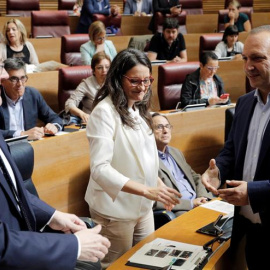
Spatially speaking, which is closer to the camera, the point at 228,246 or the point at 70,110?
the point at 228,246

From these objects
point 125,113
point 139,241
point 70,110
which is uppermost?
point 125,113

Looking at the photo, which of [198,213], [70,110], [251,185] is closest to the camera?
[251,185]

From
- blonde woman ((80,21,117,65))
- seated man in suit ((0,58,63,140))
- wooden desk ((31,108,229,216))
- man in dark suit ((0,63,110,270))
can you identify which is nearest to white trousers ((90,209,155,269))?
man in dark suit ((0,63,110,270))

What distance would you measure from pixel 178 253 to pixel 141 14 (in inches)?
151

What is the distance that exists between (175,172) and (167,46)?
1824 millimetres

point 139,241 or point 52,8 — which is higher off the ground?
point 52,8

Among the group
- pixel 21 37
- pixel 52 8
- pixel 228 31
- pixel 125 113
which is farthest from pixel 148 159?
pixel 52 8

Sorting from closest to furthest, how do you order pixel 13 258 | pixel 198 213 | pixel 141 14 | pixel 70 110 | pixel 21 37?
pixel 13 258 < pixel 198 213 < pixel 70 110 < pixel 21 37 < pixel 141 14

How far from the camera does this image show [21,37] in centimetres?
327

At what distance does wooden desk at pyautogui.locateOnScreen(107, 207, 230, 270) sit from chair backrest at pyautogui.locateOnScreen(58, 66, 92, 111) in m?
1.27

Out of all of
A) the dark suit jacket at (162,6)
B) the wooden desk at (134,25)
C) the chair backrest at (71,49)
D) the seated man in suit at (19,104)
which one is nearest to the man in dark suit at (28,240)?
the seated man in suit at (19,104)

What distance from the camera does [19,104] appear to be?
7.43 feet

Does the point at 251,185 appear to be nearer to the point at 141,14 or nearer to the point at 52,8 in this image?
the point at 141,14

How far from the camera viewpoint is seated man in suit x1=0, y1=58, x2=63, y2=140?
7.09 feet
